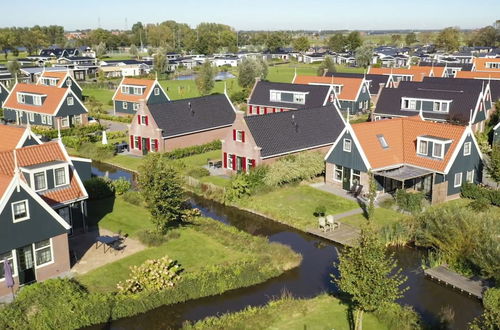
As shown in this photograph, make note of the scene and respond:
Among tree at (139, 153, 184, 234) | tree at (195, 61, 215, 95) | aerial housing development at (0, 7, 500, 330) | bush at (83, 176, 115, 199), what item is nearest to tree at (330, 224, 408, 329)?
aerial housing development at (0, 7, 500, 330)

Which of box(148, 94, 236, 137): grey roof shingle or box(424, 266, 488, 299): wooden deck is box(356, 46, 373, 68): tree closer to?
box(148, 94, 236, 137): grey roof shingle

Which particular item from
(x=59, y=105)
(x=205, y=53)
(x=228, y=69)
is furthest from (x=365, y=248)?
(x=205, y=53)

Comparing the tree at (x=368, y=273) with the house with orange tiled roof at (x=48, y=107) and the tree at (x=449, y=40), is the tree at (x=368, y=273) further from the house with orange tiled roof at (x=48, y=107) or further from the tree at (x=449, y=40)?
the tree at (x=449, y=40)

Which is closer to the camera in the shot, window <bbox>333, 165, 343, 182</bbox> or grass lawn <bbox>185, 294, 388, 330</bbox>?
grass lawn <bbox>185, 294, 388, 330</bbox>

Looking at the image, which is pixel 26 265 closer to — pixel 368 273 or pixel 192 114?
pixel 368 273

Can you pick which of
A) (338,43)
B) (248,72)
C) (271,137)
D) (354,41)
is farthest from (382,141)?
(338,43)

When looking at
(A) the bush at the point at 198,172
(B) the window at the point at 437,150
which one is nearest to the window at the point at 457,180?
(B) the window at the point at 437,150

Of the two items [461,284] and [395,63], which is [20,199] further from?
[395,63]
